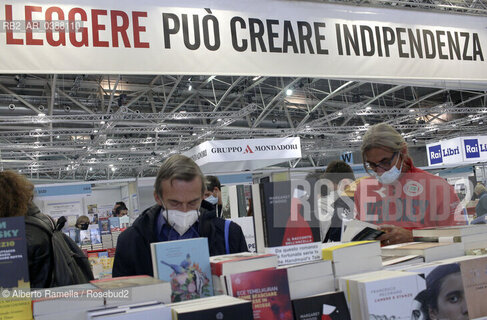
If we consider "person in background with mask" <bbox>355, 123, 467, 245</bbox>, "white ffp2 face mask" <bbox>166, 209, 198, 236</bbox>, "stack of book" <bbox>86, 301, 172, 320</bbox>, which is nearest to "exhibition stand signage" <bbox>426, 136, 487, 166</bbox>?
"person in background with mask" <bbox>355, 123, 467, 245</bbox>

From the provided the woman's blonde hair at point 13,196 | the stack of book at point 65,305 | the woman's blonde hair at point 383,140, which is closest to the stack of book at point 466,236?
the woman's blonde hair at point 383,140

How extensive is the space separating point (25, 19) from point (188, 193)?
1536 mm

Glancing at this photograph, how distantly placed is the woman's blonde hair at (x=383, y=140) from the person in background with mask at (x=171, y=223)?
93 centimetres

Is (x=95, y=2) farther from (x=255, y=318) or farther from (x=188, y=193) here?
(x=255, y=318)

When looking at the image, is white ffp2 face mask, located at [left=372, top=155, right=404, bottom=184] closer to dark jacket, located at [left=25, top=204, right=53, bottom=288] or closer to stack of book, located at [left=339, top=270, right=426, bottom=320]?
stack of book, located at [left=339, top=270, right=426, bottom=320]

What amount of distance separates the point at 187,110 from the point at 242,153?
6.40 metres

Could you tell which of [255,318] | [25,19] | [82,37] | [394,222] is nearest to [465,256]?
[255,318]

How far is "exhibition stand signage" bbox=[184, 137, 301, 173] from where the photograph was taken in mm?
12852

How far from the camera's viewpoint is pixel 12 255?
4.51ft

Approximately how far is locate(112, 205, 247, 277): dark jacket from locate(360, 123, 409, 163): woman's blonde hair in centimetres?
96

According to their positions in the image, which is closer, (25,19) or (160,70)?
(25,19)

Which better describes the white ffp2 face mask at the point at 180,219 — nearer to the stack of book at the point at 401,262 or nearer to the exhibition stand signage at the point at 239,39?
the stack of book at the point at 401,262

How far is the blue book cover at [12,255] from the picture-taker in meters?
1.35

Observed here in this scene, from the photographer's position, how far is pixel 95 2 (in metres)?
2.91
